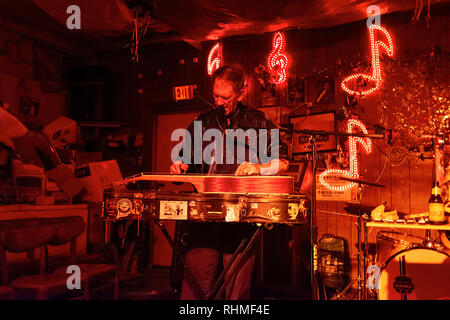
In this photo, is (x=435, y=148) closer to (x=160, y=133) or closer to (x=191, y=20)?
(x=191, y=20)

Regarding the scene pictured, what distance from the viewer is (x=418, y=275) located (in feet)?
8.66

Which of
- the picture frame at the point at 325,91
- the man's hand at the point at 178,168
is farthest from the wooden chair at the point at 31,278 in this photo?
the picture frame at the point at 325,91

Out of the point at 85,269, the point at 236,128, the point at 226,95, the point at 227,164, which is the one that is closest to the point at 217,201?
the point at 227,164

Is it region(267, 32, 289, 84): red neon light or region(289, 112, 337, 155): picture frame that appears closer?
region(289, 112, 337, 155): picture frame

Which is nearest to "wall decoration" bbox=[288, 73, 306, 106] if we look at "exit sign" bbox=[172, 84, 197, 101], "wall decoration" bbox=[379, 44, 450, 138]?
"wall decoration" bbox=[379, 44, 450, 138]

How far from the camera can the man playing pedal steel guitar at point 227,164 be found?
1.98 m

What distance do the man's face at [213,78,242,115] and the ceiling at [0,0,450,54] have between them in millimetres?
1614

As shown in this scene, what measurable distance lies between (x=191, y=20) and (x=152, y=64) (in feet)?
5.53

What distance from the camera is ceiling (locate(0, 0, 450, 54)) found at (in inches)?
141

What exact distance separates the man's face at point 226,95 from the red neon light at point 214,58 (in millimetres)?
2527

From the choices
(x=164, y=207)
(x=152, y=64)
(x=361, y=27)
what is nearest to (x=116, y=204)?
(x=164, y=207)

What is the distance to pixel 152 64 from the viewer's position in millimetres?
5527

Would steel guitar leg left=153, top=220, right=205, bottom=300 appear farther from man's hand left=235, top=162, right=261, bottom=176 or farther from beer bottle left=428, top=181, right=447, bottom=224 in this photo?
beer bottle left=428, top=181, right=447, bottom=224

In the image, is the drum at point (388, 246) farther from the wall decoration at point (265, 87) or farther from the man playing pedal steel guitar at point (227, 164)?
the wall decoration at point (265, 87)
